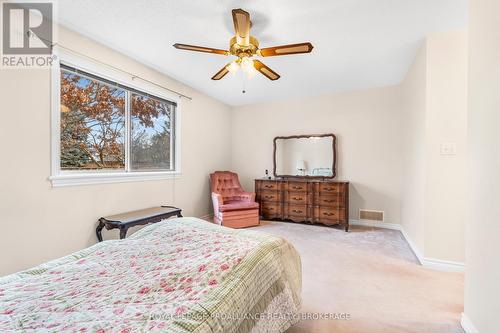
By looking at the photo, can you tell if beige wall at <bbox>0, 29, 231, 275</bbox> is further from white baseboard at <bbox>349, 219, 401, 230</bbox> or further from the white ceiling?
white baseboard at <bbox>349, 219, 401, 230</bbox>

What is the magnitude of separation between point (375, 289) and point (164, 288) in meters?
1.95

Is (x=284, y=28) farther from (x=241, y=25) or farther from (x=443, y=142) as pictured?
(x=443, y=142)

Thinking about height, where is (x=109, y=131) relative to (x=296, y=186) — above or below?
above

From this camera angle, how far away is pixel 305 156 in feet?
15.7

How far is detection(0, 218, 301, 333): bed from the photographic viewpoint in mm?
767

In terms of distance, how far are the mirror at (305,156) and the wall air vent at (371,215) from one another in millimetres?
857

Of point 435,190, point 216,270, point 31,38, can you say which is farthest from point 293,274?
point 31,38

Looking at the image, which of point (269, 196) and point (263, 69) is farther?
point (269, 196)

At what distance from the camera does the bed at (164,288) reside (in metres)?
0.77

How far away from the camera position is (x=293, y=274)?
1.49 meters

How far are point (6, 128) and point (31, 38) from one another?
896mm

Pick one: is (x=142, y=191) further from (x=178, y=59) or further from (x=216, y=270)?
(x=216, y=270)

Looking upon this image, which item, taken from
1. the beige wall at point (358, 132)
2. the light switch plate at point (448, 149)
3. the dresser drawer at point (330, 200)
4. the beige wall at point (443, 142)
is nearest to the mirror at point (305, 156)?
the beige wall at point (358, 132)

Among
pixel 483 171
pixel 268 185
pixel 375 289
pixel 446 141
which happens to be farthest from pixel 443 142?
pixel 268 185
